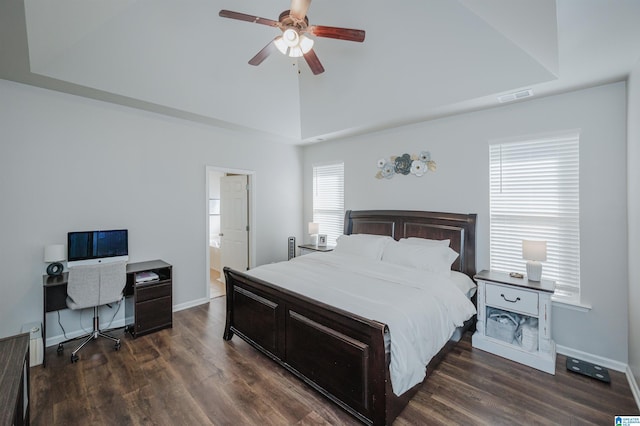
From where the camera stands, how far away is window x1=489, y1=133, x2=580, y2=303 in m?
2.87

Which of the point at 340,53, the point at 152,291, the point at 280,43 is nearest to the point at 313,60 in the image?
the point at 280,43

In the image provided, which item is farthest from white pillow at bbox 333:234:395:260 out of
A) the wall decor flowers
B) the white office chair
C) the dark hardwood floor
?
the white office chair

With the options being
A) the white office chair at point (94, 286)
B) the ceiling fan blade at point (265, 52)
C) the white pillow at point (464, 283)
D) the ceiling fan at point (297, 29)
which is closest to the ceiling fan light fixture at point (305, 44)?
the ceiling fan at point (297, 29)

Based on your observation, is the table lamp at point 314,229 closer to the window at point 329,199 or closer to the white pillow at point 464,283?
the window at point 329,199

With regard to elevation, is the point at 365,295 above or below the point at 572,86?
below

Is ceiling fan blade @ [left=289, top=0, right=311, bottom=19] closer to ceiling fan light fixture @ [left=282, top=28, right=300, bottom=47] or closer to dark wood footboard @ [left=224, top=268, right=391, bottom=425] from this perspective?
ceiling fan light fixture @ [left=282, top=28, right=300, bottom=47]

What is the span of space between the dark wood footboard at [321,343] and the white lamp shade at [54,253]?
1904 millimetres

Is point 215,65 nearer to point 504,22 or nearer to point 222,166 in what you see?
point 222,166

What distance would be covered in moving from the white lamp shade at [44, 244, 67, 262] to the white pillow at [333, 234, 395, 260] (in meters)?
3.22

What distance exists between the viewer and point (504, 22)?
88.7 inches

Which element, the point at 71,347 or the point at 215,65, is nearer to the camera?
the point at 71,347

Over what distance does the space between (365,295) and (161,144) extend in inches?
135

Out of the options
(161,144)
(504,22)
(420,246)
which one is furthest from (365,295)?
(161,144)

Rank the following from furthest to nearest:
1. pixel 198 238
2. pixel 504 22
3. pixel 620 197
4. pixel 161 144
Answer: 1. pixel 198 238
2. pixel 161 144
3. pixel 620 197
4. pixel 504 22
